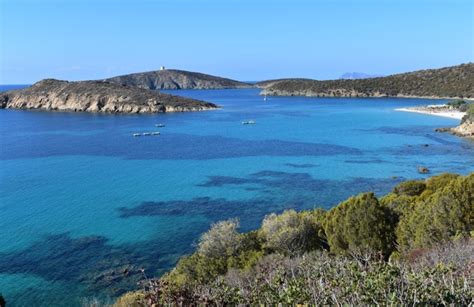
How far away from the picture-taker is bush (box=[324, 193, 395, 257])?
19422 mm

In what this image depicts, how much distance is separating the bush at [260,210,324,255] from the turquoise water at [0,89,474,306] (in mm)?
6443

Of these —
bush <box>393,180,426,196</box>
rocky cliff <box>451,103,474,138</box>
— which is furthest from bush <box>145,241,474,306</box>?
rocky cliff <box>451,103,474,138</box>

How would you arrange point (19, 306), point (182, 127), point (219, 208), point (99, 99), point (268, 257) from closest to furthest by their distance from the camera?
point (268, 257), point (19, 306), point (219, 208), point (182, 127), point (99, 99)

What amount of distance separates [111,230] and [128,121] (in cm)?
8016

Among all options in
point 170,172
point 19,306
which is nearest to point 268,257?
point 19,306

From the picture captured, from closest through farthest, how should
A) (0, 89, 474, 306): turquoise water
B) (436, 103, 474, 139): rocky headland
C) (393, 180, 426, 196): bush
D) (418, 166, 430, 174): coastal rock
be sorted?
(0, 89, 474, 306): turquoise water, (393, 180, 426, 196): bush, (418, 166, 430, 174): coastal rock, (436, 103, 474, 139): rocky headland

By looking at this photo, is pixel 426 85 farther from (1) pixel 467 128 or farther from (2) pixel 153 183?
(2) pixel 153 183

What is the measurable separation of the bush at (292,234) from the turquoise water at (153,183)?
21.1 feet

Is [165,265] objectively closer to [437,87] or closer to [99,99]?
[99,99]

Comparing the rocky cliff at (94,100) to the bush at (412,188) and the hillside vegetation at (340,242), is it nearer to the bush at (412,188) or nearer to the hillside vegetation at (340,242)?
the bush at (412,188)

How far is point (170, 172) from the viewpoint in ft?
162

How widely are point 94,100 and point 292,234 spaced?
415 feet

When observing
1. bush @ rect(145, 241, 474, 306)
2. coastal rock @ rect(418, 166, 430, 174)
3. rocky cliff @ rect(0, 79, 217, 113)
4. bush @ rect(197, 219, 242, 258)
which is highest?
rocky cliff @ rect(0, 79, 217, 113)

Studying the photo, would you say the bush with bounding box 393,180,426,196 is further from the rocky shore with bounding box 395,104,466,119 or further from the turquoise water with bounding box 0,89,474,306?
the rocky shore with bounding box 395,104,466,119
